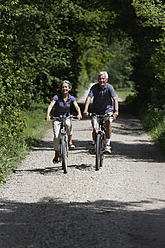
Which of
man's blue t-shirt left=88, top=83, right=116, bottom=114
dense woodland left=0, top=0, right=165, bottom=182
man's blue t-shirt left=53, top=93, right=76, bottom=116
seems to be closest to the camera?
man's blue t-shirt left=53, top=93, right=76, bottom=116

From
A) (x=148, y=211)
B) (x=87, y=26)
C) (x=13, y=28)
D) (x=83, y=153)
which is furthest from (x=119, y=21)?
(x=148, y=211)

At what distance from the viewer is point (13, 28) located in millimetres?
19984

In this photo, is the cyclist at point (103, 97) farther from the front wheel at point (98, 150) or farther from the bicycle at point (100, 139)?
the front wheel at point (98, 150)

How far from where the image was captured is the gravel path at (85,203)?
5.12 meters

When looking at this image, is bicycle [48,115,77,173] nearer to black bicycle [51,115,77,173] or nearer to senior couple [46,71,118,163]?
black bicycle [51,115,77,173]

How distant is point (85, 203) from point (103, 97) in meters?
3.43

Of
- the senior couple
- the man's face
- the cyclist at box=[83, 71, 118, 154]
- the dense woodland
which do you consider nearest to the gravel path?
the senior couple

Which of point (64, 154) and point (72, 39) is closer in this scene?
point (64, 154)

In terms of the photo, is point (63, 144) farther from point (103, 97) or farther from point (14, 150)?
point (14, 150)

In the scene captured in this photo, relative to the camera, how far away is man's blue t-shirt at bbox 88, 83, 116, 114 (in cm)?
965

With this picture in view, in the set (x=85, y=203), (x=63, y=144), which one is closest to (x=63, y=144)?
(x=63, y=144)

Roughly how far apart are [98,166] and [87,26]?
19370mm

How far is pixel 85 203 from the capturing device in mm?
6809

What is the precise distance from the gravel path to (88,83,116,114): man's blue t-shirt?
136 cm
